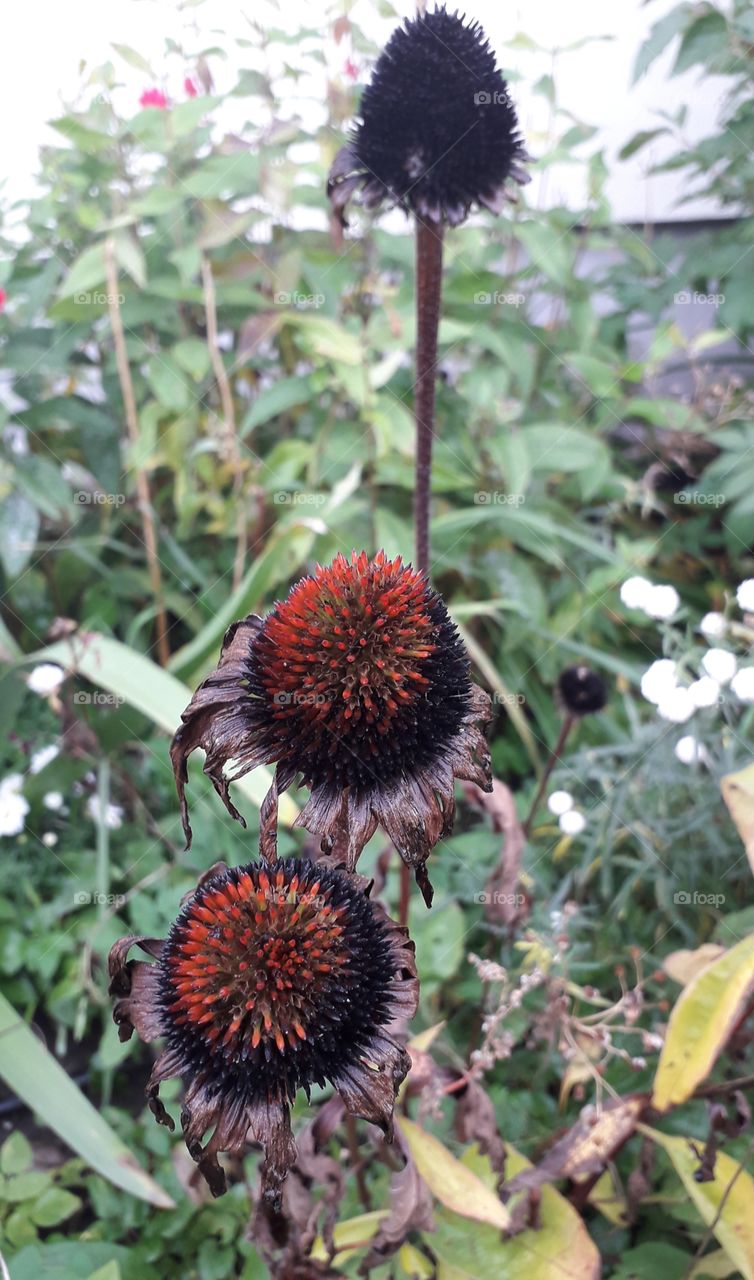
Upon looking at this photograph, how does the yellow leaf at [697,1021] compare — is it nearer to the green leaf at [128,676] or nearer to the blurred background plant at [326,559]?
the blurred background plant at [326,559]

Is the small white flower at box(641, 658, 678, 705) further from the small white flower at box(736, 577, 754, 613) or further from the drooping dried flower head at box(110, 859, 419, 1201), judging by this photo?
the drooping dried flower head at box(110, 859, 419, 1201)

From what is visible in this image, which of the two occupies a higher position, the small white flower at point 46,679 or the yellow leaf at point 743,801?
the small white flower at point 46,679

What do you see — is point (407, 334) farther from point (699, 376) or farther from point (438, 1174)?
point (438, 1174)

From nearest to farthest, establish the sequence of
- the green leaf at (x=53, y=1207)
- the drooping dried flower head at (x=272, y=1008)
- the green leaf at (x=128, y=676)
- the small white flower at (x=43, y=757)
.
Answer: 1. the drooping dried flower head at (x=272, y=1008)
2. the green leaf at (x=53, y=1207)
3. the green leaf at (x=128, y=676)
4. the small white flower at (x=43, y=757)

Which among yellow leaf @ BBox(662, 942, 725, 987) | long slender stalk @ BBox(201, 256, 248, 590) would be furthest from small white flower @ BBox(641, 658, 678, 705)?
long slender stalk @ BBox(201, 256, 248, 590)

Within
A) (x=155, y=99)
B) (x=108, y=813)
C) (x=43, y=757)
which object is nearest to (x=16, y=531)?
(x=43, y=757)

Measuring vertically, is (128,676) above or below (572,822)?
above

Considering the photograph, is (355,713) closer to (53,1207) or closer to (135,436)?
(53,1207)

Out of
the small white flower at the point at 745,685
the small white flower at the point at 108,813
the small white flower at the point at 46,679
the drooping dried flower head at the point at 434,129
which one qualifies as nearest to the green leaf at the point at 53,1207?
the small white flower at the point at 108,813
